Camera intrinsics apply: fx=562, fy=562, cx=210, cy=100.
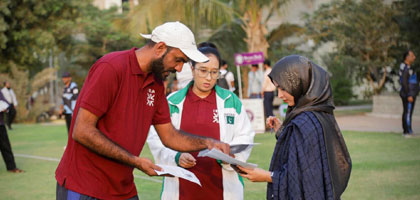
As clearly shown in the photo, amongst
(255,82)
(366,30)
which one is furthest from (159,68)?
(366,30)

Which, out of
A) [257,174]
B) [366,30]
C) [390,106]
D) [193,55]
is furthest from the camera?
[366,30]

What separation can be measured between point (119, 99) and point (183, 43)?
540mm

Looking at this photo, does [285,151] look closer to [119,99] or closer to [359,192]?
[119,99]

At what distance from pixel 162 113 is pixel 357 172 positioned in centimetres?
627

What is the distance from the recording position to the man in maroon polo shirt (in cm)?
338

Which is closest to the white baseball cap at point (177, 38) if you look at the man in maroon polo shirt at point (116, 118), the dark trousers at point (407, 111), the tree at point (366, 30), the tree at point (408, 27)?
the man in maroon polo shirt at point (116, 118)

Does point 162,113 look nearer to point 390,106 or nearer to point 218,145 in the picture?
point 218,145

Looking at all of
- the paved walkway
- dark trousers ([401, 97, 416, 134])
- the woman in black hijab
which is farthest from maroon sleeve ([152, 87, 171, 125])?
the paved walkway

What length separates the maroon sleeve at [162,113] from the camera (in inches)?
158

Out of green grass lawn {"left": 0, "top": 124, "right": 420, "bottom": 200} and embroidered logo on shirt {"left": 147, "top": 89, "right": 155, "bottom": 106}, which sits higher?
embroidered logo on shirt {"left": 147, "top": 89, "right": 155, "bottom": 106}

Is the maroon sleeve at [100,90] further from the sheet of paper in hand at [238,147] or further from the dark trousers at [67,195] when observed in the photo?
the sheet of paper in hand at [238,147]

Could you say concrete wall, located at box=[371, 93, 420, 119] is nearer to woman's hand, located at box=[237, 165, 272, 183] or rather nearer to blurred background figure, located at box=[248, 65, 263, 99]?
blurred background figure, located at box=[248, 65, 263, 99]

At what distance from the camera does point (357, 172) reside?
31.4 feet

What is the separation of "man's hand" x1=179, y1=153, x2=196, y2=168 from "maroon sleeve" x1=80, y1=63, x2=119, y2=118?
112 centimetres
